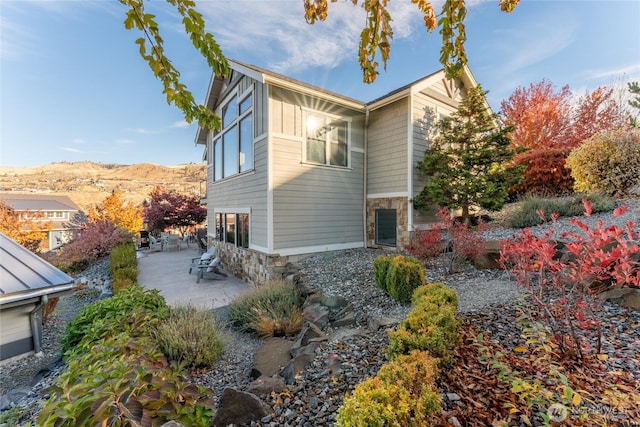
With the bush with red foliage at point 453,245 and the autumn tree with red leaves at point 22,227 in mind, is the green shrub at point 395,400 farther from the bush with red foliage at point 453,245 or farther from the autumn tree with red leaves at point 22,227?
the autumn tree with red leaves at point 22,227

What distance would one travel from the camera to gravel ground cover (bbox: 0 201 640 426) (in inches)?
91.7

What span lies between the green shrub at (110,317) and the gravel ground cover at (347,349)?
465mm

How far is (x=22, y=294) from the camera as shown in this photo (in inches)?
137

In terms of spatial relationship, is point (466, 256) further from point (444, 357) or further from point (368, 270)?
point (444, 357)

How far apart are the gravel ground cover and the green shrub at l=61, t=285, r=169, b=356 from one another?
465 millimetres

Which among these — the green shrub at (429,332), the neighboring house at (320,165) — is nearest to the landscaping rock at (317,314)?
the green shrub at (429,332)

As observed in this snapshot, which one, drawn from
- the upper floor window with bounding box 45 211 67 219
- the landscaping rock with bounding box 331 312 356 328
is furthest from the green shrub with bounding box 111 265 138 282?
the upper floor window with bounding box 45 211 67 219

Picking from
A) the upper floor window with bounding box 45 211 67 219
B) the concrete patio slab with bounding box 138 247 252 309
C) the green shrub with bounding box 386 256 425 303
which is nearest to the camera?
the green shrub with bounding box 386 256 425 303

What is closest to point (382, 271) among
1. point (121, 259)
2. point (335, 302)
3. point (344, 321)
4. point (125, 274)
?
point (335, 302)

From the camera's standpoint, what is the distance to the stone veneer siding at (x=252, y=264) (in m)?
7.58

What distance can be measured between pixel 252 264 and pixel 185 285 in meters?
2.38

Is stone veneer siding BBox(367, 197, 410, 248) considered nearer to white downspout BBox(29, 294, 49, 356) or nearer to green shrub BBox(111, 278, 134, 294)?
green shrub BBox(111, 278, 134, 294)

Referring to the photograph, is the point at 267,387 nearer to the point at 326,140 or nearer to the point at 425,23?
the point at 425,23

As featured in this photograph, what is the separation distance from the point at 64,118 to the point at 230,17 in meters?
8.70
